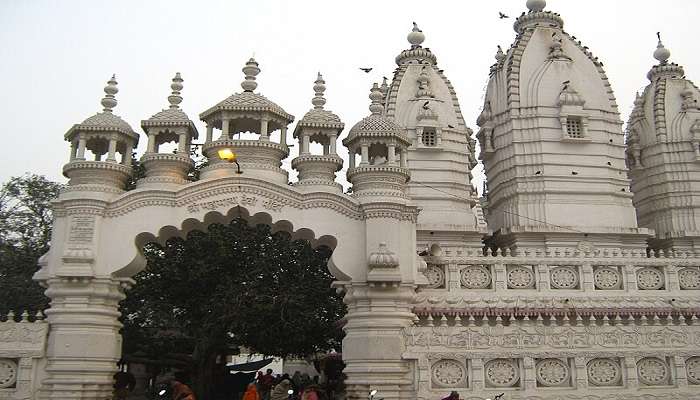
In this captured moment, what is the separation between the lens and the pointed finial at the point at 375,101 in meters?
15.9

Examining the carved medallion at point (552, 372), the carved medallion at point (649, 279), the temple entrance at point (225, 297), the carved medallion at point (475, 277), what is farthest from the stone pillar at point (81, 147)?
the carved medallion at point (649, 279)

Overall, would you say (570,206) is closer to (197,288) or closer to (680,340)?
(680,340)

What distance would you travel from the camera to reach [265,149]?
1506 centimetres

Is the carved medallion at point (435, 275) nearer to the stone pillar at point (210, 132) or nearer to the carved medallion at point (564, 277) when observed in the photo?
the carved medallion at point (564, 277)

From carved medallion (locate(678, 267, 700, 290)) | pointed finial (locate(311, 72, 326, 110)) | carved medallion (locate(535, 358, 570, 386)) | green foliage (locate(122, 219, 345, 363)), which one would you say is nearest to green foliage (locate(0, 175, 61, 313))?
green foliage (locate(122, 219, 345, 363))

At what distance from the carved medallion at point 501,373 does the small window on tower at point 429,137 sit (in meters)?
11.1

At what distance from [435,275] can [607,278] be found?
15.3ft

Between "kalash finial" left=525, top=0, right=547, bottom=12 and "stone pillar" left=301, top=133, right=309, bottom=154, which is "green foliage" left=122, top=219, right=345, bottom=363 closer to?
"stone pillar" left=301, top=133, right=309, bottom=154

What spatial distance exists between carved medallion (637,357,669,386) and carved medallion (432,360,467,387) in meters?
4.08

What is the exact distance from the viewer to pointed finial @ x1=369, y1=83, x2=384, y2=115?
15891mm

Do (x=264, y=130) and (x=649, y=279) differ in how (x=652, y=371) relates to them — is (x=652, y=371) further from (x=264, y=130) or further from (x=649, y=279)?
(x=264, y=130)

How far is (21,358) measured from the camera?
13305mm

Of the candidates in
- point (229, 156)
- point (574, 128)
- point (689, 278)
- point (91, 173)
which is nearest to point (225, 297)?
point (91, 173)

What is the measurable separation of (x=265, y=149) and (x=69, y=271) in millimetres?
5076
